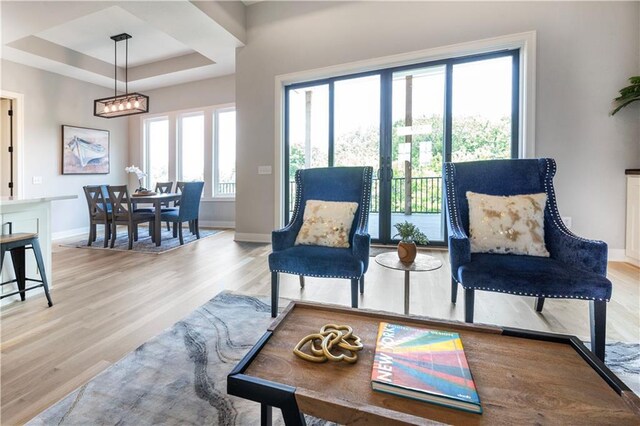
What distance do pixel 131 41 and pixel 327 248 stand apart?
5291 millimetres

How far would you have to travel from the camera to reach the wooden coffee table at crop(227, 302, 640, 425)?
26.6 inches

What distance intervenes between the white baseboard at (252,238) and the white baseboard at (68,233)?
10.7 feet

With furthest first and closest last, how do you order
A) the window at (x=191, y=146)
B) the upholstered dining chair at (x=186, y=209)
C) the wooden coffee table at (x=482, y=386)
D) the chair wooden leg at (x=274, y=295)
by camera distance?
1. the window at (x=191, y=146)
2. the upholstered dining chair at (x=186, y=209)
3. the chair wooden leg at (x=274, y=295)
4. the wooden coffee table at (x=482, y=386)

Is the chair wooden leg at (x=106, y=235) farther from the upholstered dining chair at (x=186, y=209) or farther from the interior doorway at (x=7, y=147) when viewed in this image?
the interior doorway at (x=7, y=147)

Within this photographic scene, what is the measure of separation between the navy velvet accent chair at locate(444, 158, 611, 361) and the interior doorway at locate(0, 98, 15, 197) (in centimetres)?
655

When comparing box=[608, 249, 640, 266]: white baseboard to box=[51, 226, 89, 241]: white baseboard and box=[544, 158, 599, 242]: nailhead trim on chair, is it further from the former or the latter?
box=[51, 226, 89, 241]: white baseboard

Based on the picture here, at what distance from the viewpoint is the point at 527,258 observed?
1.78m

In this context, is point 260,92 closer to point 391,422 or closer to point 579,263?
point 579,263

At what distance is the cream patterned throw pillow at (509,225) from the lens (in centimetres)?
186

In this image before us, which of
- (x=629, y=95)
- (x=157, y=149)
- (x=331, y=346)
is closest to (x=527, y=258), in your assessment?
(x=331, y=346)

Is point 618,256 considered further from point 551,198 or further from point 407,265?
point 407,265

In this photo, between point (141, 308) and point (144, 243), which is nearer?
point (141, 308)

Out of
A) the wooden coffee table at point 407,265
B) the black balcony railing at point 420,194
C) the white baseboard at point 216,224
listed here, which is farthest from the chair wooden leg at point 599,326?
the white baseboard at point 216,224

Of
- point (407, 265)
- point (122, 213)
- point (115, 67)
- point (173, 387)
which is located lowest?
point (173, 387)
